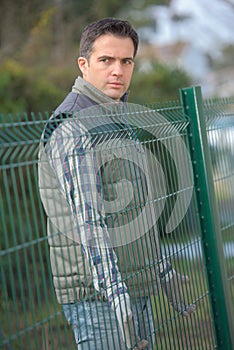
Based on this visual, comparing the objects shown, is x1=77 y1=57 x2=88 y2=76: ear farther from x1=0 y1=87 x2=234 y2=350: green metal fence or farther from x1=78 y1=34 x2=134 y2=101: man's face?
x1=0 y1=87 x2=234 y2=350: green metal fence

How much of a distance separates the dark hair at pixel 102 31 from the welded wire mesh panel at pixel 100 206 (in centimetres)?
36

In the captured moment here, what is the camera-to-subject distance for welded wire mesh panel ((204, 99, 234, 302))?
158 inches

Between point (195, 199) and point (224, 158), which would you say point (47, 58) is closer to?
point (224, 158)

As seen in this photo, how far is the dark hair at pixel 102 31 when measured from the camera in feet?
9.91

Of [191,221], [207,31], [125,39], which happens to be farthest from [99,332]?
[207,31]

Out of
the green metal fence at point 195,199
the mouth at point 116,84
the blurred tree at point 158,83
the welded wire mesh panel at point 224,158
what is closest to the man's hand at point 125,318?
the green metal fence at point 195,199

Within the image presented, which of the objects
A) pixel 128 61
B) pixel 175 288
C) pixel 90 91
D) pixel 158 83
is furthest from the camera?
pixel 158 83

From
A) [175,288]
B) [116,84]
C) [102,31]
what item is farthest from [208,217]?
[102,31]

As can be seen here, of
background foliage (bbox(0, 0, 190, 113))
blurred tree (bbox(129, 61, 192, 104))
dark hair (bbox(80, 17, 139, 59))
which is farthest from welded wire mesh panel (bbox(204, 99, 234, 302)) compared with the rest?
blurred tree (bbox(129, 61, 192, 104))

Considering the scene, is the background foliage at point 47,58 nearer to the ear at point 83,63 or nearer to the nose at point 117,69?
the ear at point 83,63

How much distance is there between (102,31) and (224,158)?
1533 mm

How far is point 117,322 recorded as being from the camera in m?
2.68

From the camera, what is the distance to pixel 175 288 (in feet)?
10.6

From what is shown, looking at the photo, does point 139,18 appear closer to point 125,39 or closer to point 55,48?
point 55,48
